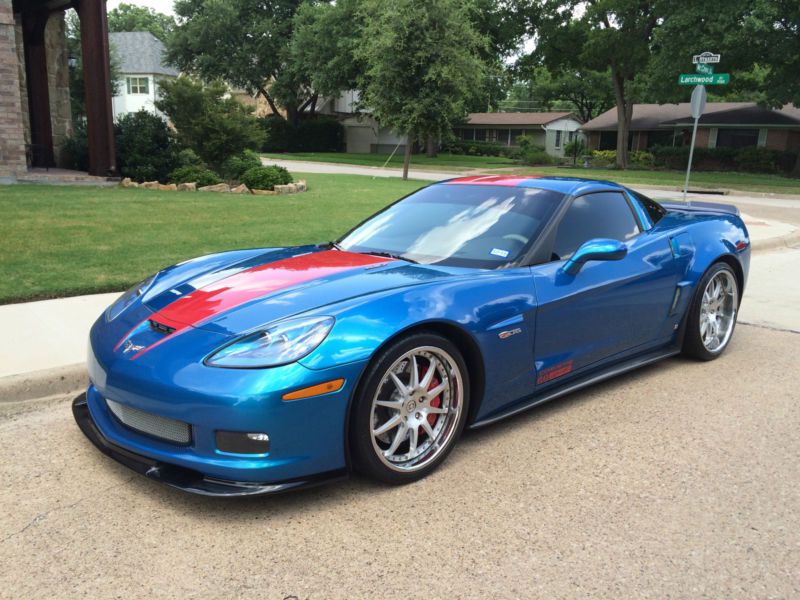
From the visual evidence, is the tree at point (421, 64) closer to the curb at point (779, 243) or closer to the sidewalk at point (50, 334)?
the curb at point (779, 243)

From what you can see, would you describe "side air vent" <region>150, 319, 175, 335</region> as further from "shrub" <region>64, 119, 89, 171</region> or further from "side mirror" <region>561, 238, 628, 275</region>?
"shrub" <region>64, 119, 89, 171</region>

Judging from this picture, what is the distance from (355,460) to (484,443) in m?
0.96

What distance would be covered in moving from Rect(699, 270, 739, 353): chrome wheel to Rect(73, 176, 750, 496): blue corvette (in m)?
0.23

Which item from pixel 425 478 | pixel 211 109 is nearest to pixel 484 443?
pixel 425 478

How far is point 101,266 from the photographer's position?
7.40 m

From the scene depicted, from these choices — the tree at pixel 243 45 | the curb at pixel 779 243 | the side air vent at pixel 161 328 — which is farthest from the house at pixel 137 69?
the side air vent at pixel 161 328

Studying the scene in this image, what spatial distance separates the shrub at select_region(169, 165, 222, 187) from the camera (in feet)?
49.9

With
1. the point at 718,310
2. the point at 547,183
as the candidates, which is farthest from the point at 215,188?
the point at 718,310

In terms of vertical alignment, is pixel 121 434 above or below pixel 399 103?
below

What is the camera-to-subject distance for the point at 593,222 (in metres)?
4.46

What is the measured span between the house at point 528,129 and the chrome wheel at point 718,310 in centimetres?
5370

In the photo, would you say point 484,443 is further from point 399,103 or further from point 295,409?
point 399,103

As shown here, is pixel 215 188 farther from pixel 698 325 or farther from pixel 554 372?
pixel 554 372

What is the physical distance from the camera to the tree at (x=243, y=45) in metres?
46.7
